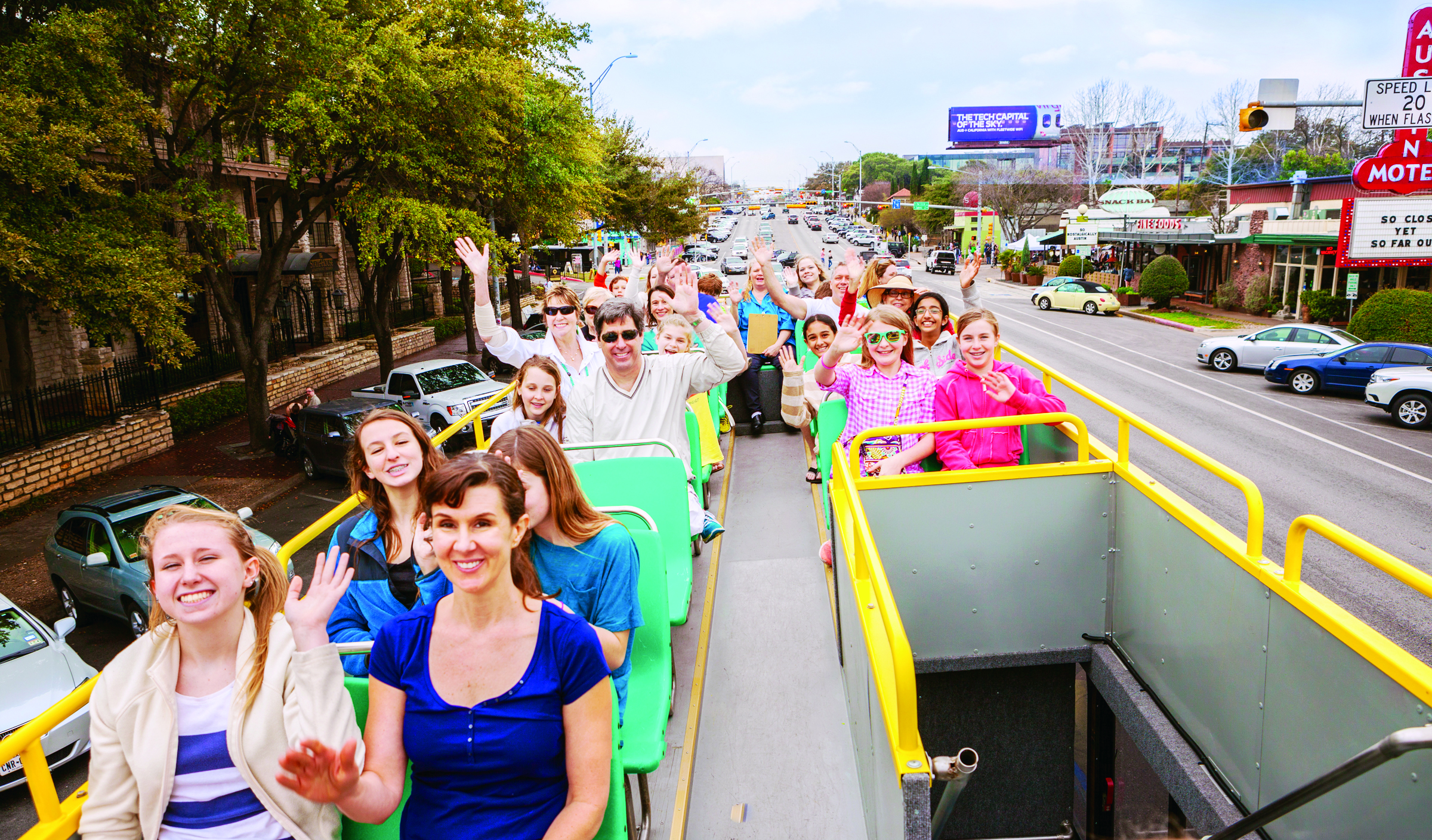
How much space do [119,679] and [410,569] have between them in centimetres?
111

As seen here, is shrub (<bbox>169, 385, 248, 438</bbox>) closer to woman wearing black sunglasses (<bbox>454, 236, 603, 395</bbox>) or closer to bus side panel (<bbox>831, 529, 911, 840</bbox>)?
woman wearing black sunglasses (<bbox>454, 236, 603, 395</bbox>)

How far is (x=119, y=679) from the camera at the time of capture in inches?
99.7

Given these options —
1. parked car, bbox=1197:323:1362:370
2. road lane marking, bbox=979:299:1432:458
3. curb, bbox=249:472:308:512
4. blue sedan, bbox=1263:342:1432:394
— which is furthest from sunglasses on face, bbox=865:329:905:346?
parked car, bbox=1197:323:1362:370

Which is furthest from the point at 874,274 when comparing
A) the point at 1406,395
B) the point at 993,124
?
the point at 993,124

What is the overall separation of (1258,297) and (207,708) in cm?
4039

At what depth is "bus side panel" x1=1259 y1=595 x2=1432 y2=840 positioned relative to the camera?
109 inches

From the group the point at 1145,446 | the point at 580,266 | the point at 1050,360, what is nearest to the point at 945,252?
the point at 580,266

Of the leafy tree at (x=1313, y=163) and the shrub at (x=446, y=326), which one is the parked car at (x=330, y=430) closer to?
the shrub at (x=446, y=326)

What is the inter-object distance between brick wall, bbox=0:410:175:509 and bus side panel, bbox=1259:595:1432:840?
680 inches

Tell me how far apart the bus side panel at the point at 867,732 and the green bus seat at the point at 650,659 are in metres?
0.83

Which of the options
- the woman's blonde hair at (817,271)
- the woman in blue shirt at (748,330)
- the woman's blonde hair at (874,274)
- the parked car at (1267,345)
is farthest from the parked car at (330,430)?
the parked car at (1267,345)

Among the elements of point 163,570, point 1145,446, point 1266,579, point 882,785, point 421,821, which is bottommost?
point 1145,446

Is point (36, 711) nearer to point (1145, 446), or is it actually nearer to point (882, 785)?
point (882, 785)

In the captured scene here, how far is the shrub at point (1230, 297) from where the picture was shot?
3741 centimetres
